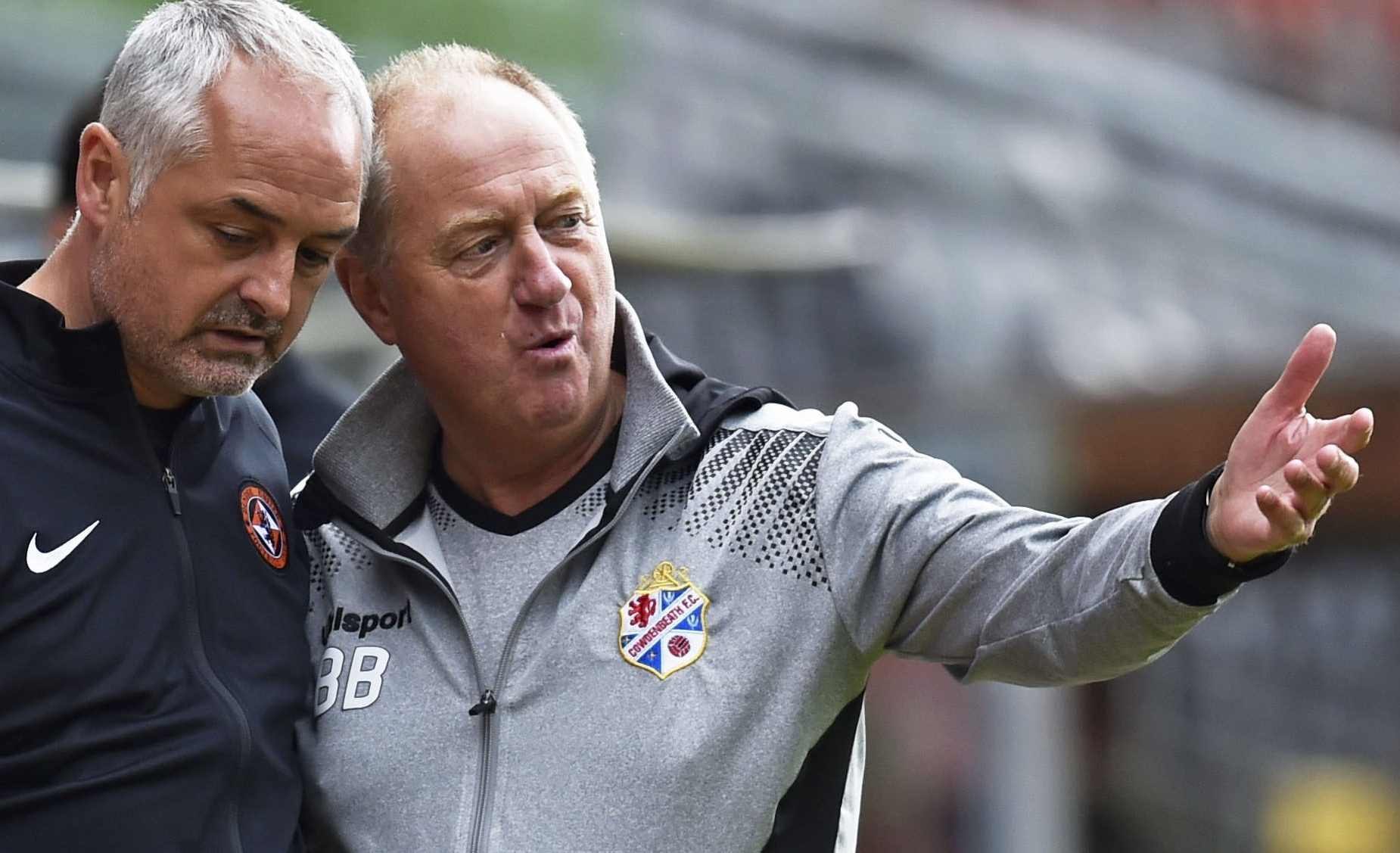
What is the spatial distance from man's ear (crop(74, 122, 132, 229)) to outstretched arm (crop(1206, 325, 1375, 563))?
140 centimetres

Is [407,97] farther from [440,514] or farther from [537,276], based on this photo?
[440,514]

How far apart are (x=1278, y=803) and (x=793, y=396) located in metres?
3.38

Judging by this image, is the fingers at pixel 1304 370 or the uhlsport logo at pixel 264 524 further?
the uhlsport logo at pixel 264 524

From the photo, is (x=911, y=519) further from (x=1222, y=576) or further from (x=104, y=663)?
(x=104, y=663)

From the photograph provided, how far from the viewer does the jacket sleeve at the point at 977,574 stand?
7.37 feet

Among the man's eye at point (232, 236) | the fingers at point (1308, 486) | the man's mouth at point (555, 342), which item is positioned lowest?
the man's mouth at point (555, 342)

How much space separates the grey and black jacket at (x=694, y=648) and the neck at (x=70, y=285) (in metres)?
0.53

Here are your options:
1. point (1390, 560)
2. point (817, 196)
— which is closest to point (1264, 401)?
point (1390, 560)

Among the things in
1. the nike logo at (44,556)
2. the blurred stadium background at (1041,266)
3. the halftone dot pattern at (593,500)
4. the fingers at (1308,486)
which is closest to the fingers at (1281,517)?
the fingers at (1308,486)

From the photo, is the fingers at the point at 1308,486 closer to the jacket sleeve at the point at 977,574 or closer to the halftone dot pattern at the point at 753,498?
the jacket sleeve at the point at 977,574

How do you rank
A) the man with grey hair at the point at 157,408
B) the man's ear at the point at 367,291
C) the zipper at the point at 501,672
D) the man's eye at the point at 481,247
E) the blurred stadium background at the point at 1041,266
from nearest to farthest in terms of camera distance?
the man with grey hair at the point at 157,408 → the zipper at the point at 501,672 → the man's eye at the point at 481,247 → the man's ear at the point at 367,291 → the blurred stadium background at the point at 1041,266

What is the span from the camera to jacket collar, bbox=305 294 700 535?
2.72 meters

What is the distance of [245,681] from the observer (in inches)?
102

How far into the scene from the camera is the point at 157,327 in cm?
249
